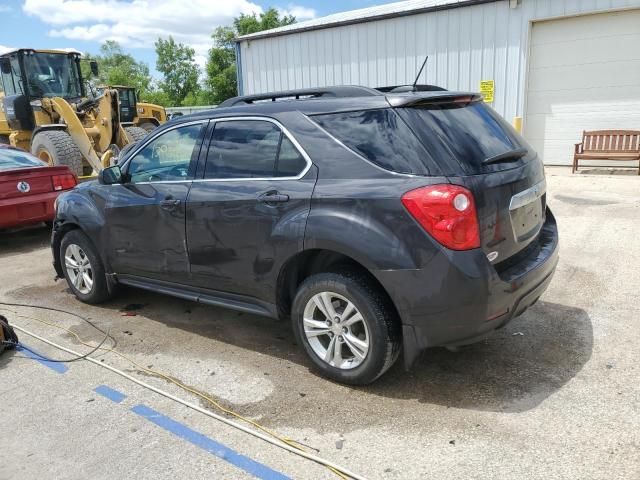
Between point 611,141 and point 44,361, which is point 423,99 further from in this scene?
point 611,141

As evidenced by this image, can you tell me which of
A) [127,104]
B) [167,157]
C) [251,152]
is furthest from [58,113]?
[251,152]

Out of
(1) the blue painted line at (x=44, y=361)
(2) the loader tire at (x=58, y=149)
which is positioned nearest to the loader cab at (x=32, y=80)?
(2) the loader tire at (x=58, y=149)

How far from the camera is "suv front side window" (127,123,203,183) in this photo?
410cm

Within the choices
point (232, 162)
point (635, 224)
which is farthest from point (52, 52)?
point (635, 224)

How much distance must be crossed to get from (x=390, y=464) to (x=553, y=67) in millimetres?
11437

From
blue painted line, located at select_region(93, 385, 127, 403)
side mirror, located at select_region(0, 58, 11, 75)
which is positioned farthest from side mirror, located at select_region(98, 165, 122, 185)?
side mirror, located at select_region(0, 58, 11, 75)

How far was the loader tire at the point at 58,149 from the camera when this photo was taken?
10.6m

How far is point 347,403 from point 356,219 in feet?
3.61

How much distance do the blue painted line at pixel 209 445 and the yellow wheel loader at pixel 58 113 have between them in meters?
8.12

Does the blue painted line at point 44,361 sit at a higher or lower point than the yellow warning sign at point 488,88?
lower

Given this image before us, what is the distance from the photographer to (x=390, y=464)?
264 cm

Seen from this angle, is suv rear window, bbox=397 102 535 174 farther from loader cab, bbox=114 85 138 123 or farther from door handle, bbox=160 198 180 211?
loader cab, bbox=114 85 138 123

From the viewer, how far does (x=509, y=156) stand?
10.9 ft

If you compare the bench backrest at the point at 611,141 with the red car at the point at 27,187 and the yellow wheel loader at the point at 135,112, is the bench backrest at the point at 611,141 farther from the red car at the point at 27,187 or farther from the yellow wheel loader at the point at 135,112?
the yellow wheel loader at the point at 135,112
